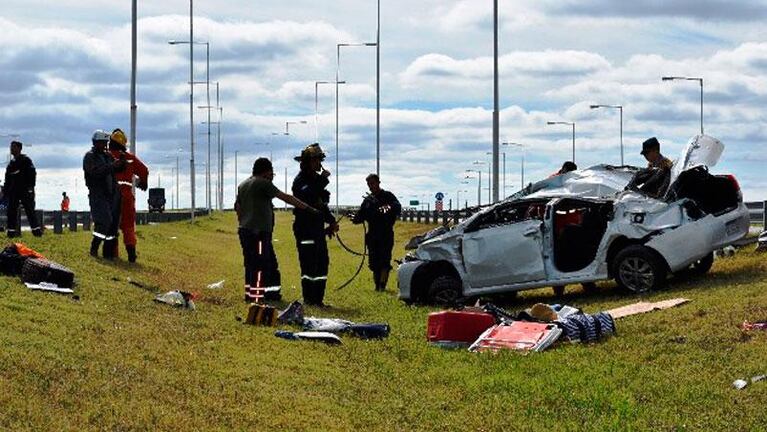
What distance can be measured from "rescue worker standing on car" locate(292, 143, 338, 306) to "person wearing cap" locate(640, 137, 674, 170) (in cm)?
493

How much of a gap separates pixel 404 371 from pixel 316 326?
8.36ft

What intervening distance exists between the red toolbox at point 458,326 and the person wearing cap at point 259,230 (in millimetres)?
3735

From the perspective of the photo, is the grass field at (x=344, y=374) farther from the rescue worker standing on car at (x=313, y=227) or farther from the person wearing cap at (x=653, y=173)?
the person wearing cap at (x=653, y=173)

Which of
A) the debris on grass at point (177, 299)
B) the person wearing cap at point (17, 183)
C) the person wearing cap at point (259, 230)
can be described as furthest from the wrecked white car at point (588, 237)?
the person wearing cap at point (17, 183)

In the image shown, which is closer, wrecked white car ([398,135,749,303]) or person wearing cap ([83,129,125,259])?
wrecked white car ([398,135,749,303])

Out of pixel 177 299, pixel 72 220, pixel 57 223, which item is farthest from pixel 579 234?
pixel 72 220

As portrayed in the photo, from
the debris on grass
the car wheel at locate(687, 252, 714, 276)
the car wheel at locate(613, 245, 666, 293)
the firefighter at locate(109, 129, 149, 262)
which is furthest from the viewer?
the firefighter at locate(109, 129, 149, 262)

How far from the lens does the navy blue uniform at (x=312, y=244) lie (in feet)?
59.1

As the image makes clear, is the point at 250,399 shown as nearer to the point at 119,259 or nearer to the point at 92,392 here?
the point at 92,392

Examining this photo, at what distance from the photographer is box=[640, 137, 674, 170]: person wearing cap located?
19.8 meters

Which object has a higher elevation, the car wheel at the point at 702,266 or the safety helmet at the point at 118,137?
the safety helmet at the point at 118,137

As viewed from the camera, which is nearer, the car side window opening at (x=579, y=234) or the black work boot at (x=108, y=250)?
the car side window opening at (x=579, y=234)

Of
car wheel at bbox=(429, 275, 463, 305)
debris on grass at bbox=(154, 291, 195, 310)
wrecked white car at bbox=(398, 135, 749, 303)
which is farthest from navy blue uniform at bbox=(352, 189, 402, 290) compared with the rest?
debris on grass at bbox=(154, 291, 195, 310)

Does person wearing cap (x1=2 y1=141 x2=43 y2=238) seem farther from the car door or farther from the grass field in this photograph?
the car door
